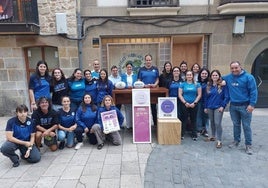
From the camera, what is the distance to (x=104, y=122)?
4574 millimetres

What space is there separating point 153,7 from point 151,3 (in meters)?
0.23

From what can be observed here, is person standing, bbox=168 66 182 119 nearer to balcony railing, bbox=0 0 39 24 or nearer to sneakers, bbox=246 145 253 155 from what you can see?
sneakers, bbox=246 145 253 155

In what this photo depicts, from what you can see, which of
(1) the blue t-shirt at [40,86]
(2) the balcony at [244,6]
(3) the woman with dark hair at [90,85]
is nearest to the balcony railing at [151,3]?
(2) the balcony at [244,6]

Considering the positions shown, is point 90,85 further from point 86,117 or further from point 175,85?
point 175,85

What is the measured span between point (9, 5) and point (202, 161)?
21.3ft

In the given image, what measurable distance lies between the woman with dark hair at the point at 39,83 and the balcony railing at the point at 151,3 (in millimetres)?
3433

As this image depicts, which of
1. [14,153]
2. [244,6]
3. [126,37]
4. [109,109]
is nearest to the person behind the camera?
[14,153]

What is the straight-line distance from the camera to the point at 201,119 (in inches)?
201

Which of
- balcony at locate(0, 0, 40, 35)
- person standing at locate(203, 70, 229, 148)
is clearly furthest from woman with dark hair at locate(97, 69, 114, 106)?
balcony at locate(0, 0, 40, 35)

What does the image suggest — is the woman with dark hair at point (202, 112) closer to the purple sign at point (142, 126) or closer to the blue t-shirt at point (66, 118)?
the purple sign at point (142, 126)

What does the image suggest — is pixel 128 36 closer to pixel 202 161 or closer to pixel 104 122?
pixel 104 122

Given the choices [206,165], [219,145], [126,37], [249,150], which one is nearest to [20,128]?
[206,165]

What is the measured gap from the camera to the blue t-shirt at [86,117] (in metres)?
4.56

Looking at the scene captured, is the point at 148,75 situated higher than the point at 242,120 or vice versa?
the point at 148,75
